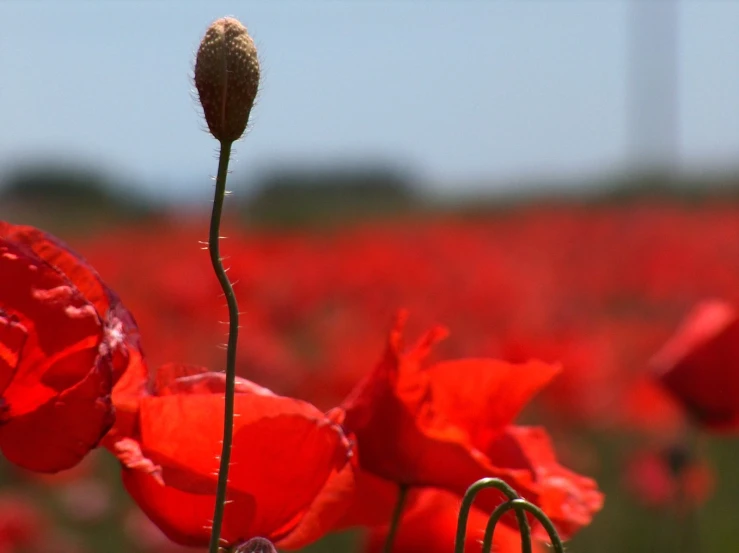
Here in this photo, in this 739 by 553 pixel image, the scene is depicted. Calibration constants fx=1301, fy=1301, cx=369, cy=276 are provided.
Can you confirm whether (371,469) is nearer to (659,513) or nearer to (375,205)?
(659,513)

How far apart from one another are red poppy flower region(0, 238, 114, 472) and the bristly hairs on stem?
5 centimetres

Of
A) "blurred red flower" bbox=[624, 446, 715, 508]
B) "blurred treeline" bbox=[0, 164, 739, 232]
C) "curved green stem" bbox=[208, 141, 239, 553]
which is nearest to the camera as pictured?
"curved green stem" bbox=[208, 141, 239, 553]

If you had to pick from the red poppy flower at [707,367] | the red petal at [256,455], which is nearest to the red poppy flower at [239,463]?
the red petal at [256,455]

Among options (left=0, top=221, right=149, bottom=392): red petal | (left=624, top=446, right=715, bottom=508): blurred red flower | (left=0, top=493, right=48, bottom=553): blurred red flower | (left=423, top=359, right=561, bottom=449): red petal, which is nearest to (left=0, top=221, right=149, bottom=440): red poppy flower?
(left=0, top=221, right=149, bottom=392): red petal

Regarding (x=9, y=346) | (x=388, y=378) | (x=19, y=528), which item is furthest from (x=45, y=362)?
(x=19, y=528)

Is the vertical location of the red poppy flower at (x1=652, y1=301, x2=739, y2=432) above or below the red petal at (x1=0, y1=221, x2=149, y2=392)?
below

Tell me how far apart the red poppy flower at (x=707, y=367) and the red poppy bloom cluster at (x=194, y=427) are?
1.20 feet

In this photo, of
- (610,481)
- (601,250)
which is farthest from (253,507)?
(601,250)

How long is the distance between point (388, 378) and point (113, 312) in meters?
0.10

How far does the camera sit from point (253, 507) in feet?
1.12

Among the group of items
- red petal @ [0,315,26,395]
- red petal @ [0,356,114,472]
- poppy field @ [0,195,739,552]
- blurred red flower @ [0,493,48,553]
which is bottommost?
blurred red flower @ [0,493,48,553]

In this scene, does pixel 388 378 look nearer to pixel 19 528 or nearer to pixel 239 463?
pixel 239 463

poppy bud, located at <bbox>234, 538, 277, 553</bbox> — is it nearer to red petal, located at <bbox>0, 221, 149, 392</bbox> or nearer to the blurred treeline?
red petal, located at <bbox>0, 221, 149, 392</bbox>

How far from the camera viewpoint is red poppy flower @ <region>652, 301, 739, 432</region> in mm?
765
